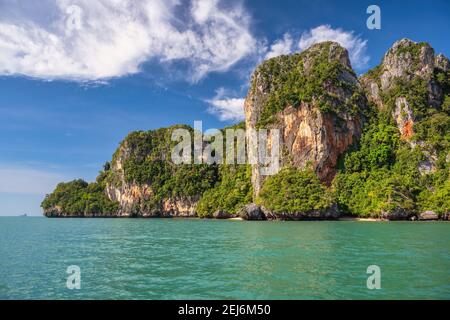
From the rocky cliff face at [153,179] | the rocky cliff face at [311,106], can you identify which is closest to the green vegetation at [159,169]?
the rocky cliff face at [153,179]

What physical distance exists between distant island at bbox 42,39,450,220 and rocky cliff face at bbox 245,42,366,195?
0.23 m

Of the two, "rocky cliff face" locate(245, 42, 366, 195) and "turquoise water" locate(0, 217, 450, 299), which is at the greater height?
"rocky cliff face" locate(245, 42, 366, 195)

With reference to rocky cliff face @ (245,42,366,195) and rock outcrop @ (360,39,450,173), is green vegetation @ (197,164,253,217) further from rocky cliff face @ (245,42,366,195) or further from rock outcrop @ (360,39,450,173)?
rock outcrop @ (360,39,450,173)

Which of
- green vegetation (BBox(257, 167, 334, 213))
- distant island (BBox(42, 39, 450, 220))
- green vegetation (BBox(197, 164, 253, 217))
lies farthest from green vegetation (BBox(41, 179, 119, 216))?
green vegetation (BBox(257, 167, 334, 213))

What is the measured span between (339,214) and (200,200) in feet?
154

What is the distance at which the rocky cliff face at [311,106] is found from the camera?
8181 centimetres

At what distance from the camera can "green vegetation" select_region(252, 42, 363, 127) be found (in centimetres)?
8488

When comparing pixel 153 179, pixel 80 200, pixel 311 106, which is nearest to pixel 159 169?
pixel 153 179

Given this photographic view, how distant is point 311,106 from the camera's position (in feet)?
276

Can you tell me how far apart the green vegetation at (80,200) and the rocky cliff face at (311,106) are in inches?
2434

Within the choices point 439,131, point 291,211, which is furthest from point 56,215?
point 439,131

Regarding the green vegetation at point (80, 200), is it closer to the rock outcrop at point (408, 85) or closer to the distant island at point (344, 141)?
the distant island at point (344, 141)

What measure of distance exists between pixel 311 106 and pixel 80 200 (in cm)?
9007
